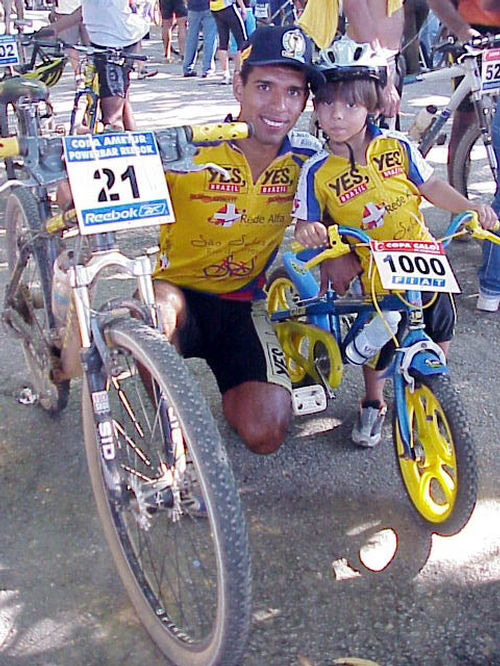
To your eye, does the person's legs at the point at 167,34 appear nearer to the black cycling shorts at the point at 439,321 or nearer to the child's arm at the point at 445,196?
the child's arm at the point at 445,196

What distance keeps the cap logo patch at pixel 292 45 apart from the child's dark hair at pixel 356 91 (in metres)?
0.13

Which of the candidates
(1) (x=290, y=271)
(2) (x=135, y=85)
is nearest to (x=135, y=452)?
(1) (x=290, y=271)

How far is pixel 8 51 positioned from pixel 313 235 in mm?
3949

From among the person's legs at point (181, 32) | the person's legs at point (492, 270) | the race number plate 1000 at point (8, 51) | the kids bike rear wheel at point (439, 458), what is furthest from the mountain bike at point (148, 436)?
the person's legs at point (181, 32)

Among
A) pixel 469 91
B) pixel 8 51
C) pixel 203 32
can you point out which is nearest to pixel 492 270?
pixel 469 91

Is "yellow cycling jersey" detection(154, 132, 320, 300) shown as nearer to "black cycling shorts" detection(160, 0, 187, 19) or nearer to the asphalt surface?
the asphalt surface

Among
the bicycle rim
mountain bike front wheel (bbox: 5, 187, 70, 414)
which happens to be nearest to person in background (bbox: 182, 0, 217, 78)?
the bicycle rim

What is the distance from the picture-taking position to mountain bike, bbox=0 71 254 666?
1.72 metres

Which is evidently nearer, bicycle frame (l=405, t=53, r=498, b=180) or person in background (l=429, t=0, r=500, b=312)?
person in background (l=429, t=0, r=500, b=312)

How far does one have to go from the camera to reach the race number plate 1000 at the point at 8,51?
213 inches

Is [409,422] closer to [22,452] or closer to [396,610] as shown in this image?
[396,610]

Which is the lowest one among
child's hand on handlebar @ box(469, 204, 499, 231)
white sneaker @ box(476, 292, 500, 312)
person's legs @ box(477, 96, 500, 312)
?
white sneaker @ box(476, 292, 500, 312)

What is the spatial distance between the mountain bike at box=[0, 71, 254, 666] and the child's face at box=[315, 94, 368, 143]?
48 centimetres

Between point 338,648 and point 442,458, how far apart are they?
2.18 ft
